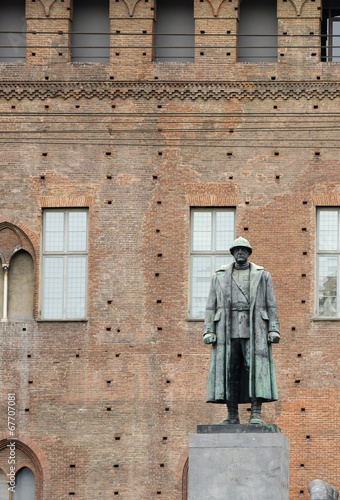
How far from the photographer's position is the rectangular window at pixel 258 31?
32875 millimetres

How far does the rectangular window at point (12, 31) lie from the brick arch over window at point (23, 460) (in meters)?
8.10

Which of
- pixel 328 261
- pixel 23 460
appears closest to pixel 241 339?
pixel 328 261

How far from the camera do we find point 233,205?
3194cm

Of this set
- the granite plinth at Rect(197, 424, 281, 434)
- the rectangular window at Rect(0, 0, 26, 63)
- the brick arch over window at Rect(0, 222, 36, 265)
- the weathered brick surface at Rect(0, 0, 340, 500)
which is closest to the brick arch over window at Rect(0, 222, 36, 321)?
the brick arch over window at Rect(0, 222, 36, 265)

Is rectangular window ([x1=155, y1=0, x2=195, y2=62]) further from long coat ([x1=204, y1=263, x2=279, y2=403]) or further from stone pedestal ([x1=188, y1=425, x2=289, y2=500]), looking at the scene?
stone pedestal ([x1=188, y1=425, x2=289, y2=500])

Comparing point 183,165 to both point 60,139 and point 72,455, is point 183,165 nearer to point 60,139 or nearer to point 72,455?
point 60,139

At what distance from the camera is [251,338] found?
21516mm

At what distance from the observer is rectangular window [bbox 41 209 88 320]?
31953 mm

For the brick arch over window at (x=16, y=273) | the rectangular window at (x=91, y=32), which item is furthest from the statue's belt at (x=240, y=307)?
the rectangular window at (x=91, y=32)

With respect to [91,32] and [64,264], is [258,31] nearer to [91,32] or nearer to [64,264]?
[91,32]

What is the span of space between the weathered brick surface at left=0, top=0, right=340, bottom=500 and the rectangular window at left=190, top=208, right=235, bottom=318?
247mm

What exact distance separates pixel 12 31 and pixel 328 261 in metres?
8.23

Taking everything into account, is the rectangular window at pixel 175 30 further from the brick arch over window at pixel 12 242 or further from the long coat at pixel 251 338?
the long coat at pixel 251 338

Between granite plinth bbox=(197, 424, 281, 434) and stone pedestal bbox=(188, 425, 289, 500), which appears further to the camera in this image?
granite plinth bbox=(197, 424, 281, 434)
